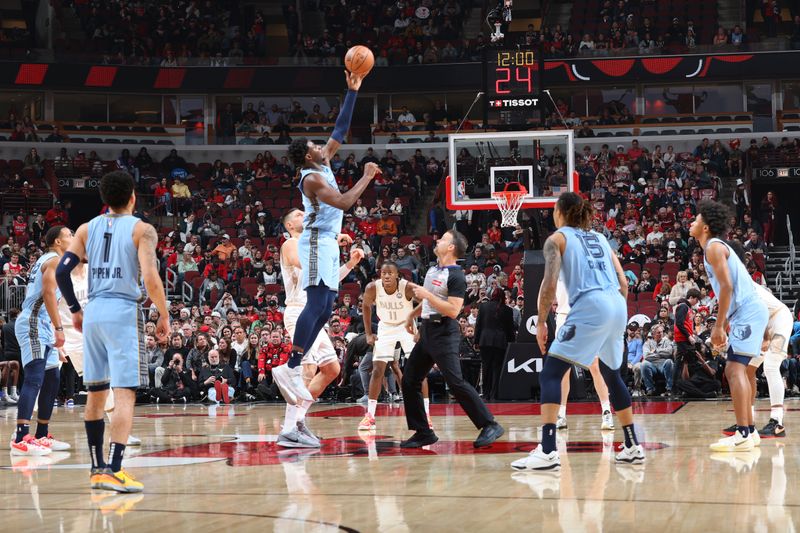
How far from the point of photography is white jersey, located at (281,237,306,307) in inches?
374

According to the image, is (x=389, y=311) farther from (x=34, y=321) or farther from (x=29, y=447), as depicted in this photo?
(x=29, y=447)

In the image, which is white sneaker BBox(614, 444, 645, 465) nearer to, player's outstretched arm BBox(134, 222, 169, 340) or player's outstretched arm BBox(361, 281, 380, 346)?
player's outstretched arm BBox(134, 222, 169, 340)

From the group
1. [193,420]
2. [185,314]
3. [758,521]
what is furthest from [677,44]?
[758,521]

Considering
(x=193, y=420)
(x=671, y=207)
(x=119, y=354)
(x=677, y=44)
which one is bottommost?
(x=193, y=420)

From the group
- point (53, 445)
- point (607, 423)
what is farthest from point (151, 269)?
point (607, 423)

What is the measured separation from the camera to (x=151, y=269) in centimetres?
621

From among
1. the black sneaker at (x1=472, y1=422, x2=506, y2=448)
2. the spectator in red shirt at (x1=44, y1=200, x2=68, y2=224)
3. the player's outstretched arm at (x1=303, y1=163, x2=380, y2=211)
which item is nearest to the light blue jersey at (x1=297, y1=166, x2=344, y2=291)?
the player's outstretched arm at (x1=303, y1=163, x2=380, y2=211)

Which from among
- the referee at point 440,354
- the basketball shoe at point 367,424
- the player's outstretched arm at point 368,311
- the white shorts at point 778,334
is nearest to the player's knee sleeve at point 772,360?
the white shorts at point 778,334

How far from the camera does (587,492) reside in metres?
5.74

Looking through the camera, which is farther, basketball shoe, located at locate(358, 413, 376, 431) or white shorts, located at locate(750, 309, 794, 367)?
basketball shoe, located at locate(358, 413, 376, 431)

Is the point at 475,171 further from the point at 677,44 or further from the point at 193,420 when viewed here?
the point at 677,44

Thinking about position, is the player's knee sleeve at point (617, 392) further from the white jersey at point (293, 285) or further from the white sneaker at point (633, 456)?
the white jersey at point (293, 285)

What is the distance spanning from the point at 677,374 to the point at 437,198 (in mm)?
12229

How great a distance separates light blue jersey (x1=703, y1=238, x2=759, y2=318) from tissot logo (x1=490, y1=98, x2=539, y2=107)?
36.7 ft
